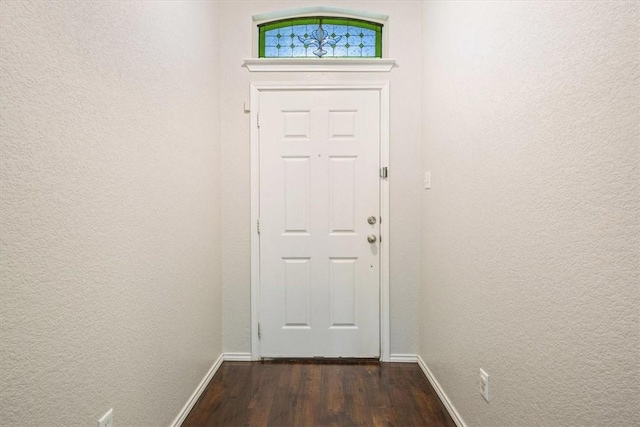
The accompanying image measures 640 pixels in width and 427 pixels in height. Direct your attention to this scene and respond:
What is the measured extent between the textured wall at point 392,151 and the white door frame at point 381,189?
44mm

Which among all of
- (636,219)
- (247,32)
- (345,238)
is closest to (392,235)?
(345,238)

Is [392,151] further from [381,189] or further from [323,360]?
[323,360]

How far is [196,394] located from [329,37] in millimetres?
2605

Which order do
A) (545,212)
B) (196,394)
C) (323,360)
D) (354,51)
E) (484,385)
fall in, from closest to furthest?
(545,212), (484,385), (196,394), (323,360), (354,51)

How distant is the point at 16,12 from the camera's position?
775 mm

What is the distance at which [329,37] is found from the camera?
242cm

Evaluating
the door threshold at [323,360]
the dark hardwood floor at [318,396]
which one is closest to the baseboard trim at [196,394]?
the dark hardwood floor at [318,396]

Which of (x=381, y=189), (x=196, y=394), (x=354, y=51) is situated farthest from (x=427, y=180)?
(x=196, y=394)

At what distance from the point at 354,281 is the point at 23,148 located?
1.97 meters

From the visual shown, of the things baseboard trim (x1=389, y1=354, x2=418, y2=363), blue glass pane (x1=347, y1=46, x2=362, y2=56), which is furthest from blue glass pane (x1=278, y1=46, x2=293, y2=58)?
baseboard trim (x1=389, y1=354, x2=418, y2=363)

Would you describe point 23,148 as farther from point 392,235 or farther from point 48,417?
point 392,235

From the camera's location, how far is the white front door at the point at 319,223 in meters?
2.33

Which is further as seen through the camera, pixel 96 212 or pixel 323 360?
pixel 323 360

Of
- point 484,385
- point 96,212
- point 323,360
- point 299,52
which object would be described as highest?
point 299,52
